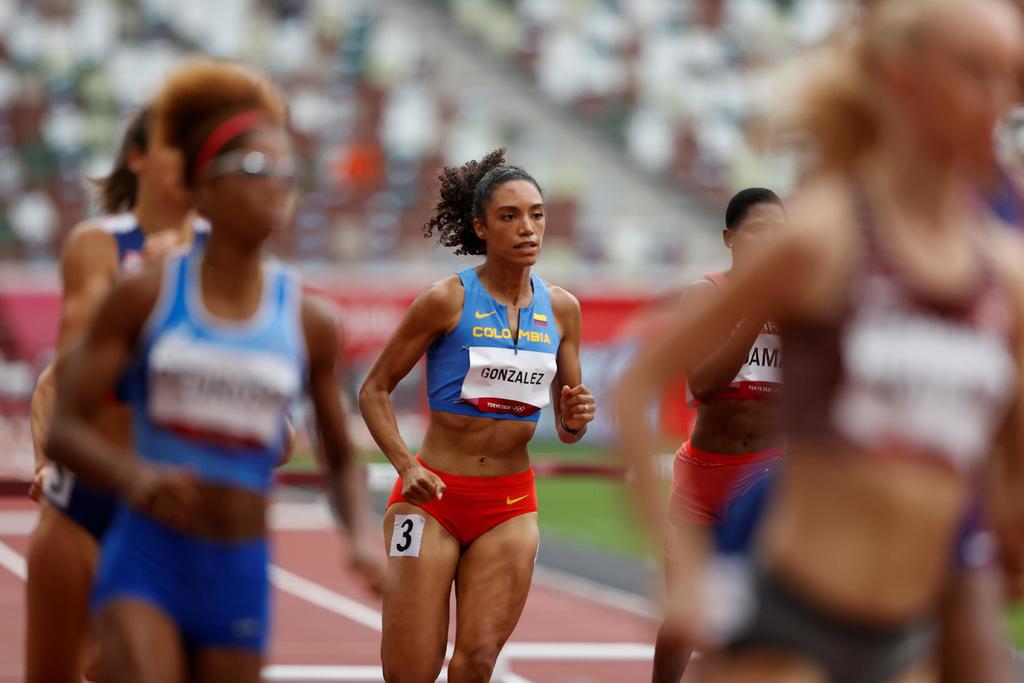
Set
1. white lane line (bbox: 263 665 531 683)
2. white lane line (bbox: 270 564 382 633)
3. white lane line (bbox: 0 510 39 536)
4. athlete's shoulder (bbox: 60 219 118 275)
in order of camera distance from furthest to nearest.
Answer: white lane line (bbox: 0 510 39 536) < white lane line (bbox: 270 564 382 633) < white lane line (bbox: 263 665 531 683) < athlete's shoulder (bbox: 60 219 118 275)

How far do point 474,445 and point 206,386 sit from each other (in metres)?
2.93

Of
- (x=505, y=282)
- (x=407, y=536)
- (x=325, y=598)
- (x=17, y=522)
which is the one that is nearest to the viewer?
(x=407, y=536)

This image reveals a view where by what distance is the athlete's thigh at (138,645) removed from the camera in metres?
4.20

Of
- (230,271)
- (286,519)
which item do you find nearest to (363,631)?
(230,271)

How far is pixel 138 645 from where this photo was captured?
421cm

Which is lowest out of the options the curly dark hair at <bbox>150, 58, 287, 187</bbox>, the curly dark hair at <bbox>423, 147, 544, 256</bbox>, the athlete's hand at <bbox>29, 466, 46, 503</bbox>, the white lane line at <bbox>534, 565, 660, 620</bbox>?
the white lane line at <bbox>534, 565, 660, 620</bbox>

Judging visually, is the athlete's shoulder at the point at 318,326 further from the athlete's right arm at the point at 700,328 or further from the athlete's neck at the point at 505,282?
the athlete's neck at the point at 505,282

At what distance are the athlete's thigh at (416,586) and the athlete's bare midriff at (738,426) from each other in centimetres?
125

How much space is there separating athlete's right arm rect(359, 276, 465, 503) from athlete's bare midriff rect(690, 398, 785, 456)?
1.20 meters

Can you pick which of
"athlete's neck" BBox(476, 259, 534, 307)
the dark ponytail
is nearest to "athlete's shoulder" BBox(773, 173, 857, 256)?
the dark ponytail

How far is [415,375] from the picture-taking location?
2377cm

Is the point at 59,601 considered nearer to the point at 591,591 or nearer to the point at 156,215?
the point at 156,215

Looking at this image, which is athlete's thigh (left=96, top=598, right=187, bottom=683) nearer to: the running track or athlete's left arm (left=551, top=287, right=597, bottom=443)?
athlete's left arm (left=551, top=287, right=597, bottom=443)

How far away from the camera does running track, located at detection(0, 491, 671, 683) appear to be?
34.7ft
